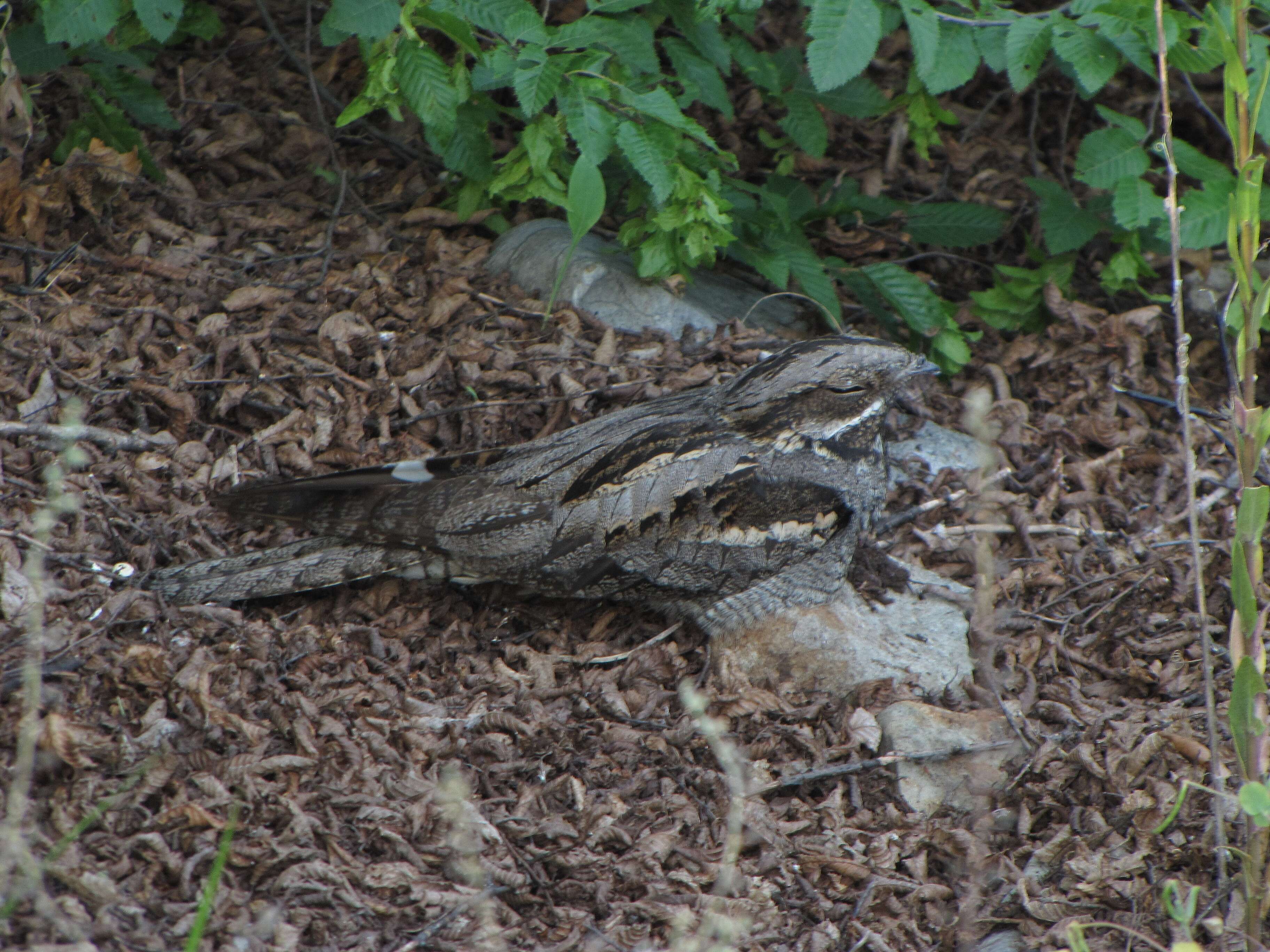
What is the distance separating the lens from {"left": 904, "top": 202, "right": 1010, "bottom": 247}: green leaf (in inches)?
193

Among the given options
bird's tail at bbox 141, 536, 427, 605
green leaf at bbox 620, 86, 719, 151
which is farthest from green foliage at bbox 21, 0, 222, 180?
bird's tail at bbox 141, 536, 427, 605

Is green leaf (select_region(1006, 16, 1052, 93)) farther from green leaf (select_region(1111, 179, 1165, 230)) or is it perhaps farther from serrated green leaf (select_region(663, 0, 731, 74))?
serrated green leaf (select_region(663, 0, 731, 74))

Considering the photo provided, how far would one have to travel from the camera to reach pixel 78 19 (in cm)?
356

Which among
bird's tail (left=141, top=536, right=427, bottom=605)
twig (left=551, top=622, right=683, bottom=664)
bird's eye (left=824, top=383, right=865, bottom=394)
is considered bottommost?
twig (left=551, top=622, right=683, bottom=664)

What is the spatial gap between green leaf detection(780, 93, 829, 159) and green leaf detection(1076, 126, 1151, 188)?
1029mm

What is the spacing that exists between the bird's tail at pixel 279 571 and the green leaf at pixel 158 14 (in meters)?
1.75

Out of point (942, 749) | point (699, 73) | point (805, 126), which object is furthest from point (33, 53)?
point (942, 749)

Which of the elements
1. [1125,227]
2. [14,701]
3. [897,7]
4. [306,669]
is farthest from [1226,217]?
[14,701]

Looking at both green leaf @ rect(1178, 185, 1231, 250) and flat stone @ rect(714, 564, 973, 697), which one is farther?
green leaf @ rect(1178, 185, 1231, 250)

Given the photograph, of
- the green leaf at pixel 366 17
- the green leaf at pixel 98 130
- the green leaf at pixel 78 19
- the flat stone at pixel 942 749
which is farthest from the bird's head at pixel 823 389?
the green leaf at pixel 98 130

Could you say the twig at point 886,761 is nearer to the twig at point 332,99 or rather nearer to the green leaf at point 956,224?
the green leaf at point 956,224

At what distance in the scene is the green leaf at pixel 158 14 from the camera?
3.63 m

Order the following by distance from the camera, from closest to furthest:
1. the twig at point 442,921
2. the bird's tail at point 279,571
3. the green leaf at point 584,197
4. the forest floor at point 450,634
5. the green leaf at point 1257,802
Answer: the green leaf at point 1257,802
the twig at point 442,921
the forest floor at point 450,634
the bird's tail at point 279,571
the green leaf at point 584,197

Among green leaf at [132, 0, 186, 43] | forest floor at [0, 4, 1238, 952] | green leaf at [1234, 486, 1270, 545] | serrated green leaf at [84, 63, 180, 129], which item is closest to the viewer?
green leaf at [1234, 486, 1270, 545]
